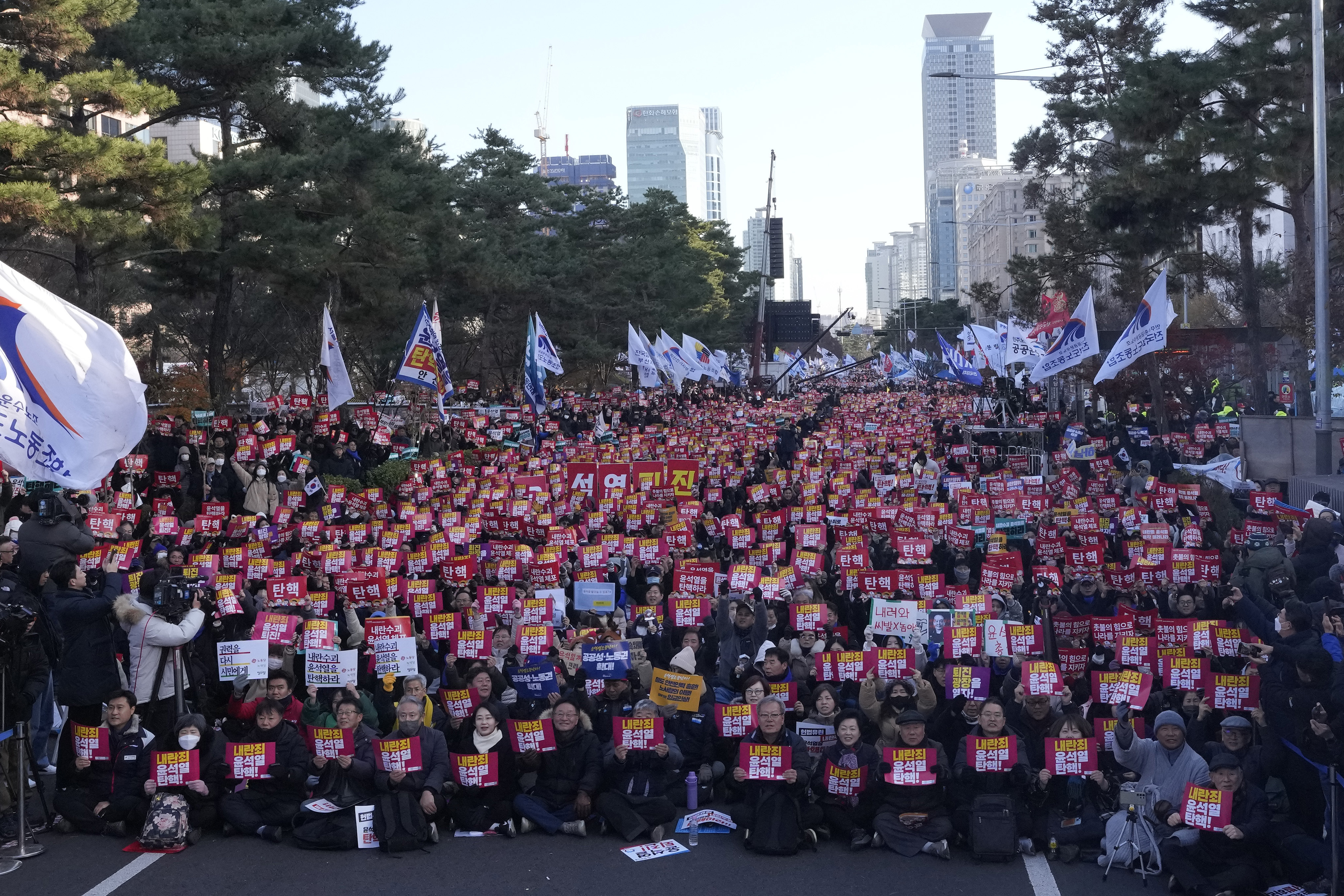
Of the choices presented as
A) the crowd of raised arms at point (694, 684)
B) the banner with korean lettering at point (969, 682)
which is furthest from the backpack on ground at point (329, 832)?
the banner with korean lettering at point (969, 682)

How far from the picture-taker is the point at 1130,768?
8.09 m

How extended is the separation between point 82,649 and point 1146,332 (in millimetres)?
16429

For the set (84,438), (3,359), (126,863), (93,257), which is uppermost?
(93,257)

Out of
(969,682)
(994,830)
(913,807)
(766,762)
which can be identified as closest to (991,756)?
(994,830)

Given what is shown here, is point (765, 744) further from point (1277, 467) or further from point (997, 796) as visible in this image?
point (1277, 467)

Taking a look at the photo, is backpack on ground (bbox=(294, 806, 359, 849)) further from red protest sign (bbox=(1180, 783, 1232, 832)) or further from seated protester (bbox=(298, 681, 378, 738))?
red protest sign (bbox=(1180, 783, 1232, 832))

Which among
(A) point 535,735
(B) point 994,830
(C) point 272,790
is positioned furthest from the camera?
(A) point 535,735

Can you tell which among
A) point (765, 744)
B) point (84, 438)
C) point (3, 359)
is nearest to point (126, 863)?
point (84, 438)

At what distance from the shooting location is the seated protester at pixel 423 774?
318 inches

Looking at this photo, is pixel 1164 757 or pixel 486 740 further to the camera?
pixel 486 740

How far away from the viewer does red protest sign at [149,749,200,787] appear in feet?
26.3

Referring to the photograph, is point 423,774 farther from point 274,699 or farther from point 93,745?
point 93,745

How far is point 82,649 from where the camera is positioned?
8.55 meters

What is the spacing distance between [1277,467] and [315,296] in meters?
20.8
